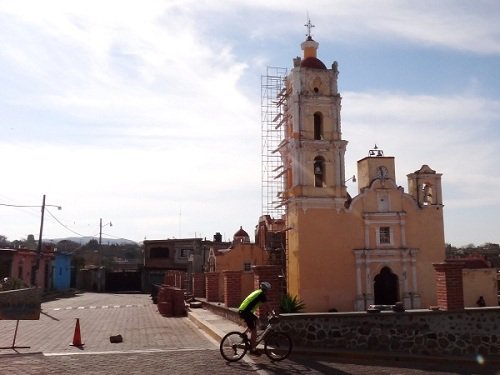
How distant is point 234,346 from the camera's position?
11.3 m

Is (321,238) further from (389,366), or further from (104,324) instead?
(389,366)

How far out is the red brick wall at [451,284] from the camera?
1405 cm

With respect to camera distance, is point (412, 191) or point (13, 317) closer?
point (13, 317)

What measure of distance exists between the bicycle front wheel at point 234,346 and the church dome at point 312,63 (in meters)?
24.8

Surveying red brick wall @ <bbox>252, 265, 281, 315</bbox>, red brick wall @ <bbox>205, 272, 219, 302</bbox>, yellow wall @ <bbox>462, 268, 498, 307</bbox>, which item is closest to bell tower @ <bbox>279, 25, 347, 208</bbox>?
yellow wall @ <bbox>462, 268, 498, 307</bbox>

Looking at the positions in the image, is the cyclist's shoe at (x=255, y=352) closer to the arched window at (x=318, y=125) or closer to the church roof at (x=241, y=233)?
the arched window at (x=318, y=125)

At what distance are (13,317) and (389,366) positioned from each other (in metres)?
9.39

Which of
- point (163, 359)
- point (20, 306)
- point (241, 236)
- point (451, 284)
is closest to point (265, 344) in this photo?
point (163, 359)

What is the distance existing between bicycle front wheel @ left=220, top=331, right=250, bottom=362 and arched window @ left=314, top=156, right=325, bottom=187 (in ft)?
72.1

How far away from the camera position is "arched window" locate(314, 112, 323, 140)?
33475mm

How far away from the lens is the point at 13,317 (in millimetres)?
13766

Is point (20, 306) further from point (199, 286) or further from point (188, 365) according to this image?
point (199, 286)

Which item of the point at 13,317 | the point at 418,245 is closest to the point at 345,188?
the point at 418,245

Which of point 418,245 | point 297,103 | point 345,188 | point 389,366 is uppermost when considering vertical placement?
point 297,103
